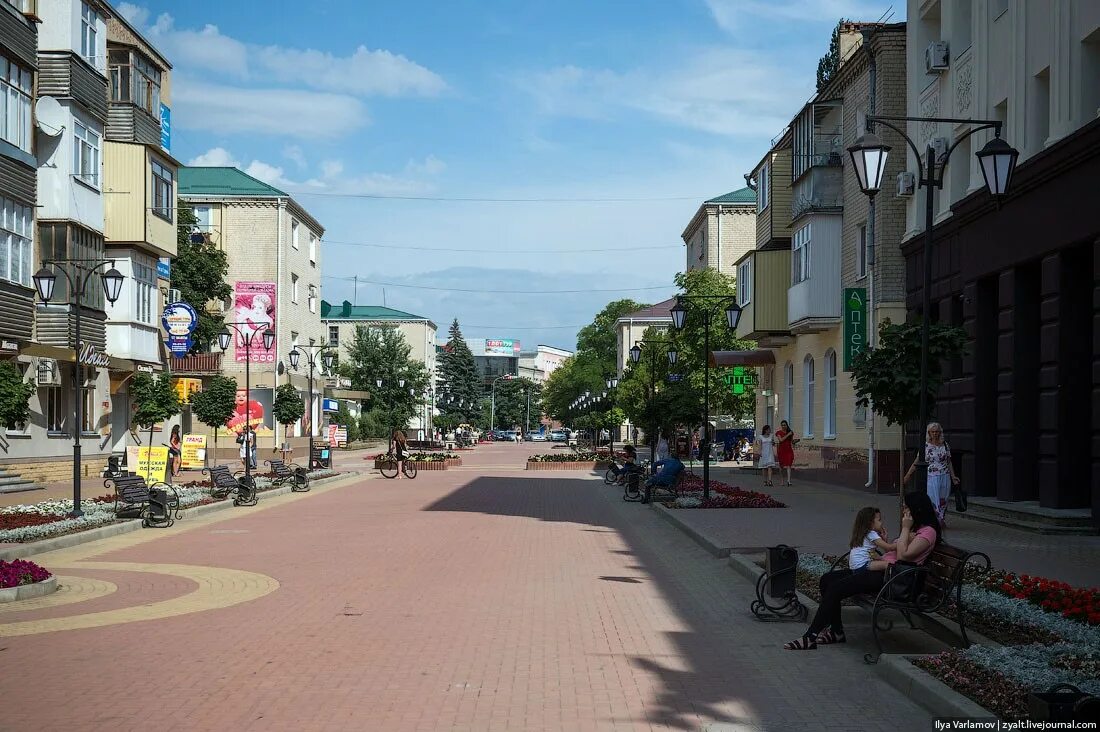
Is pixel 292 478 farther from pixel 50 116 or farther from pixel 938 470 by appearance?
pixel 938 470

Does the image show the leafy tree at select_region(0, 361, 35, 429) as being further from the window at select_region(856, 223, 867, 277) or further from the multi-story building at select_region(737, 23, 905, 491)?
the window at select_region(856, 223, 867, 277)

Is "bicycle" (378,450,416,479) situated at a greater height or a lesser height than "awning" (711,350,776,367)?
lesser

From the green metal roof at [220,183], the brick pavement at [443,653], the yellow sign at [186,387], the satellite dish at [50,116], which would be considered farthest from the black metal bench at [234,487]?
the green metal roof at [220,183]

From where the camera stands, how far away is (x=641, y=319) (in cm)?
10631

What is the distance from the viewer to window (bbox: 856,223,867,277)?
95.2 feet

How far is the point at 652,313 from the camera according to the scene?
4230 inches

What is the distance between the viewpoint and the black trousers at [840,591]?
8.89m

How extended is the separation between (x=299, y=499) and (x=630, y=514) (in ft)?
30.4

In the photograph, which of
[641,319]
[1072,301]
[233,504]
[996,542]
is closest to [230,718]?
[996,542]

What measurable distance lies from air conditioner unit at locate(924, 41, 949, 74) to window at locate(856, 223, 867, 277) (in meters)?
5.76

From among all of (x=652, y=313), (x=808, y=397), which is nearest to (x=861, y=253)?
(x=808, y=397)

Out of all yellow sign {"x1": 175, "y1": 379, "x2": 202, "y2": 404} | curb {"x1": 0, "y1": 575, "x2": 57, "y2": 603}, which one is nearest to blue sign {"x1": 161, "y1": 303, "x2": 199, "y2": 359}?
yellow sign {"x1": 175, "y1": 379, "x2": 202, "y2": 404}

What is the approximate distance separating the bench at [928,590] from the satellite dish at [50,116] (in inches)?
1067

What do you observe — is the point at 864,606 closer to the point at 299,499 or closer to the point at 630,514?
the point at 630,514
